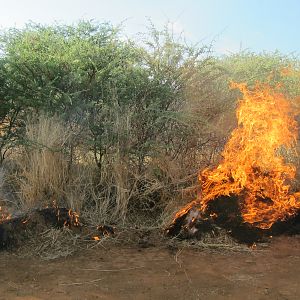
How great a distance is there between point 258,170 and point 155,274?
98.6 inches

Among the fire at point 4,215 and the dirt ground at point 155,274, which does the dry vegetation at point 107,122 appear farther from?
the dirt ground at point 155,274

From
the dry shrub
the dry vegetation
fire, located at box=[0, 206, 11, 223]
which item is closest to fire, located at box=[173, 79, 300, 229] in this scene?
the dry vegetation

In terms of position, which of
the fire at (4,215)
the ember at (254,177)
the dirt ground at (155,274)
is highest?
the ember at (254,177)

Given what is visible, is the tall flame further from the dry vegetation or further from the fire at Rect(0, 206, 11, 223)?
the fire at Rect(0, 206, 11, 223)

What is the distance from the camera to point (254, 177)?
6188 mm

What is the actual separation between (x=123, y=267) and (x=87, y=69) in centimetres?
436

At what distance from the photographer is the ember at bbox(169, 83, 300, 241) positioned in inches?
234

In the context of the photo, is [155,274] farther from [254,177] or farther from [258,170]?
[258,170]

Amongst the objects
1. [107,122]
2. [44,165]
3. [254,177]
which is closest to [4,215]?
[44,165]

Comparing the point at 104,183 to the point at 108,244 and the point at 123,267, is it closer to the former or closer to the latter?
the point at 108,244

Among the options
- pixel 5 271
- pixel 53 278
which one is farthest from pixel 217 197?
pixel 5 271

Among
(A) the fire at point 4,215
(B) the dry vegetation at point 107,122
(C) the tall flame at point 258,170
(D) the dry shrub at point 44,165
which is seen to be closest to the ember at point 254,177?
(C) the tall flame at point 258,170

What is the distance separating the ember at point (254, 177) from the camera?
5.95 meters

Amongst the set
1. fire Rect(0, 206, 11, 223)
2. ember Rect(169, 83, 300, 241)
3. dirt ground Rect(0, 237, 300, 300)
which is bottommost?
dirt ground Rect(0, 237, 300, 300)
